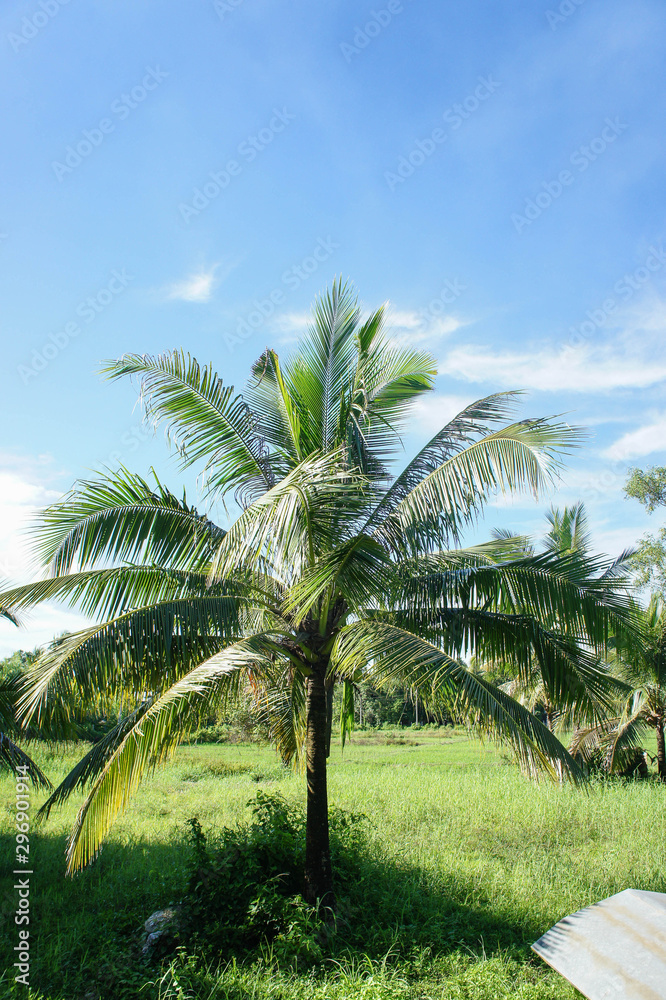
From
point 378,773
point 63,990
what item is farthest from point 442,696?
point 378,773

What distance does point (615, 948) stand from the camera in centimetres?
402

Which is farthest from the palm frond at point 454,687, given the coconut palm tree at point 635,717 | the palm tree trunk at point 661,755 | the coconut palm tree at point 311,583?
the palm tree trunk at point 661,755

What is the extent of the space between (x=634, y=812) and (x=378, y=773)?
26.0 ft

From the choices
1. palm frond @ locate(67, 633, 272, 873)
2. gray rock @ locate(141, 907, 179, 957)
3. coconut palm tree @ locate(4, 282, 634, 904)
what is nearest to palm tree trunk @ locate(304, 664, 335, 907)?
coconut palm tree @ locate(4, 282, 634, 904)

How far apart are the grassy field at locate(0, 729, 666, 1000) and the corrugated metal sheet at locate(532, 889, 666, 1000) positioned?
101 centimetres

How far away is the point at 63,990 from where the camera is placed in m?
5.29

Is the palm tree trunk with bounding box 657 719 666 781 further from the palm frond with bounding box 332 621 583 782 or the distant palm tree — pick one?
the distant palm tree

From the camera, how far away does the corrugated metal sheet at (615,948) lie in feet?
12.1

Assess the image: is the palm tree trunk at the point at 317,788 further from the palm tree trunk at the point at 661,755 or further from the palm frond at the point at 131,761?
the palm tree trunk at the point at 661,755

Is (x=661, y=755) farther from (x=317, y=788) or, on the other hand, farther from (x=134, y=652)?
(x=134, y=652)

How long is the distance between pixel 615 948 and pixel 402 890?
3588mm

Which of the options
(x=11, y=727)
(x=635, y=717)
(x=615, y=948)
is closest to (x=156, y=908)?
(x=11, y=727)

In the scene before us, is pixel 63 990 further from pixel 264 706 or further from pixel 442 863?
pixel 442 863

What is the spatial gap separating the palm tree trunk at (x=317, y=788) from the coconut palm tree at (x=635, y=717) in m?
8.82
